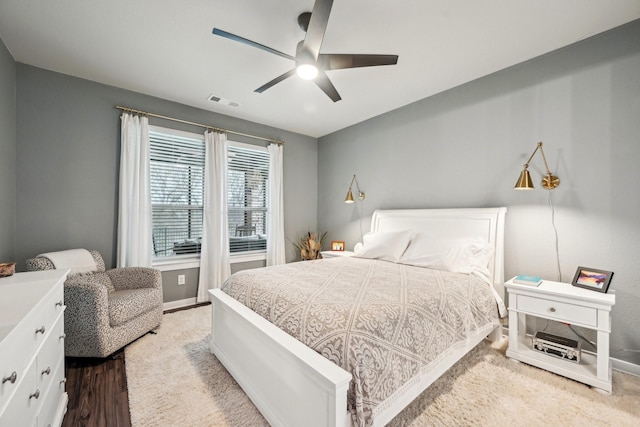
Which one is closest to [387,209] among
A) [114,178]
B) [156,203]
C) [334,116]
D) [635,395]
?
[334,116]

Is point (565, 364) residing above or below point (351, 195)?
below

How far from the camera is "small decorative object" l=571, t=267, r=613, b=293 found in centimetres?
201

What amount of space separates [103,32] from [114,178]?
159cm

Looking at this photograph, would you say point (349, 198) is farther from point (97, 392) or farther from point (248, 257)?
point (97, 392)

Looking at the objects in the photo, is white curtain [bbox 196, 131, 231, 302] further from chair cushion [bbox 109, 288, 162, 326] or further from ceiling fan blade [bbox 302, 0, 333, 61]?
ceiling fan blade [bbox 302, 0, 333, 61]

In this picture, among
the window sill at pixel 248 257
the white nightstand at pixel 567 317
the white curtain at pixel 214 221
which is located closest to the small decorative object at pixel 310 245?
the window sill at pixel 248 257

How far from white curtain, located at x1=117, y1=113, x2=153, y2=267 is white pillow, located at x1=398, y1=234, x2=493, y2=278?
3.08 meters

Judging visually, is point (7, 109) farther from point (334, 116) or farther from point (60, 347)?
point (334, 116)

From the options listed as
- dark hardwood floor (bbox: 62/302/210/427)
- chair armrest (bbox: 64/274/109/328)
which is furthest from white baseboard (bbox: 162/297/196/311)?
chair armrest (bbox: 64/274/109/328)

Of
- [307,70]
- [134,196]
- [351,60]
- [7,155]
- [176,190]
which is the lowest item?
[134,196]

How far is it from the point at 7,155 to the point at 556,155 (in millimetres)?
5018

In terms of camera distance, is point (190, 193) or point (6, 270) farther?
point (190, 193)

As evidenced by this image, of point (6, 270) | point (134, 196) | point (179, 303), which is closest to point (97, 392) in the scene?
point (6, 270)

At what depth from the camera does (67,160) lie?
9.58 feet
